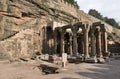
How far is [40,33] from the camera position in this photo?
1312 inches

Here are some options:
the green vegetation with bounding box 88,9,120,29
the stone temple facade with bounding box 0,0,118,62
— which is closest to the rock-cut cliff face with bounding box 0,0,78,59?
the stone temple facade with bounding box 0,0,118,62

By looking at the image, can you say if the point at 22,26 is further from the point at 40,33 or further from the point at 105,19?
the point at 105,19

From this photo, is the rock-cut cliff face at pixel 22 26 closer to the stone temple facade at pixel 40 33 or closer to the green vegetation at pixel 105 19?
the stone temple facade at pixel 40 33

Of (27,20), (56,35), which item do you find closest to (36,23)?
(27,20)

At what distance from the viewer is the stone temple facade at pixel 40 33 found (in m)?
28.5

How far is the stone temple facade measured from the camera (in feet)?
93.4

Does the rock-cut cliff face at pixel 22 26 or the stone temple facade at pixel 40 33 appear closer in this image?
the rock-cut cliff face at pixel 22 26

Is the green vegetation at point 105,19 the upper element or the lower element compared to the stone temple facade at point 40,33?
upper

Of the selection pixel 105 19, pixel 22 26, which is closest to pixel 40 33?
pixel 22 26

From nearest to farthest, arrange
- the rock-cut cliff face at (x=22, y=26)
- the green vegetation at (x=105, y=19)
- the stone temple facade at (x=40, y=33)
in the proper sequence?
1. the rock-cut cliff face at (x=22, y=26)
2. the stone temple facade at (x=40, y=33)
3. the green vegetation at (x=105, y=19)

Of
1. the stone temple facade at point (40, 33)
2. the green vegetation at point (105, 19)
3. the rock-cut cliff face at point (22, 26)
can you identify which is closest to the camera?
the rock-cut cliff face at point (22, 26)

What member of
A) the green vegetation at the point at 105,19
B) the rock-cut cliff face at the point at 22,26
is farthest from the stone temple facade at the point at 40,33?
the green vegetation at the point at 105,19

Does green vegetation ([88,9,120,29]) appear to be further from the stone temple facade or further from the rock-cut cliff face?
the rock-cut cliff face

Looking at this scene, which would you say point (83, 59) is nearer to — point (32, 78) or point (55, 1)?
point (32, 78)
